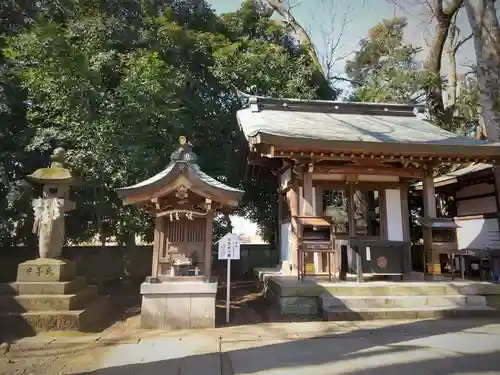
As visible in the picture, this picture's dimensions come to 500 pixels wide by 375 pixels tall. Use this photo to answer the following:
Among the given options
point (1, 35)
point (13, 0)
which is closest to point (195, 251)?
point (1, 35)

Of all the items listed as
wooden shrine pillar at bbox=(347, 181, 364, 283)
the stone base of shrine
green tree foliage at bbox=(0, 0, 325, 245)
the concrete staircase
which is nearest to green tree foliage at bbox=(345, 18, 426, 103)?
green tree foliage at bbox=(0, 0, 325, 245)

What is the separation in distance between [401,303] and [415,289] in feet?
1.88

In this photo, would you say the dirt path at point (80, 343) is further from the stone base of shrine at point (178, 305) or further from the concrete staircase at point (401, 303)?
the concrete staircase at point (401, 303)

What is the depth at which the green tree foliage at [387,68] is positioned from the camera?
14.0 m

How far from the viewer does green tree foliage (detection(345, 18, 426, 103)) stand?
1399 centimetres

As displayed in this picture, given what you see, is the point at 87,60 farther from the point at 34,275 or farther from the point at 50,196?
the point at 34,275

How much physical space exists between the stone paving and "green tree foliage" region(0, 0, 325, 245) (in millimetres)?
4509

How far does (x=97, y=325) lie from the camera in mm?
A: 6754

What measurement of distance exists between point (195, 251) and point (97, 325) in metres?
2.43

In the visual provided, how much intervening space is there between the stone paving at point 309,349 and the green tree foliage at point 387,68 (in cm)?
1042

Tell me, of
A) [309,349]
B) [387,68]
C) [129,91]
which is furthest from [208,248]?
[387,68]

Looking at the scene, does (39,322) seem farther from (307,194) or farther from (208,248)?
(307,194)

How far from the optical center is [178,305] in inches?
244

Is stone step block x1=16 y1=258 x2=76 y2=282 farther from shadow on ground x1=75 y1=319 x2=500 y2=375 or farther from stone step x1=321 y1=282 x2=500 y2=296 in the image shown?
stone step x1=321 y1=282 x2=500 y2=296
